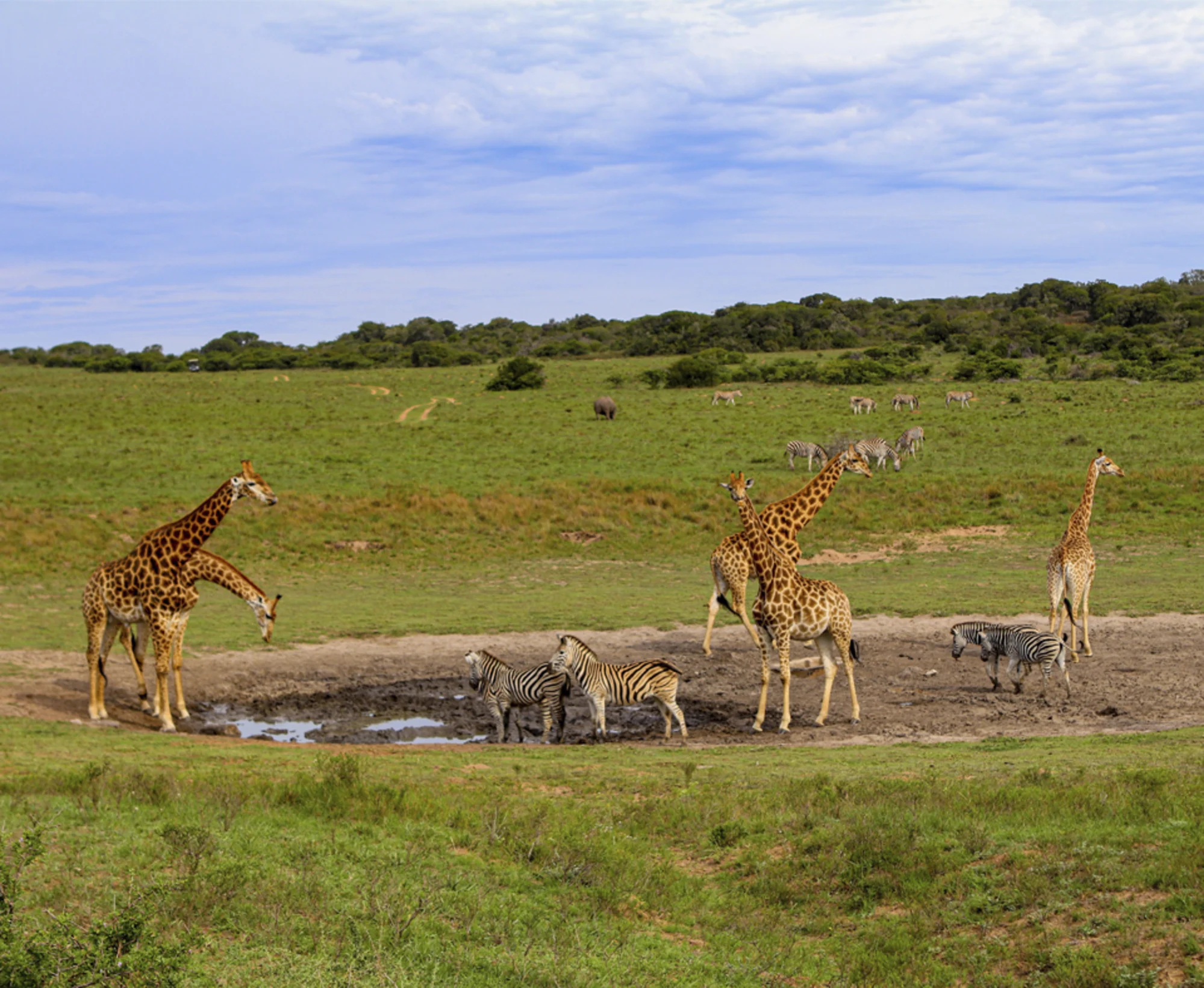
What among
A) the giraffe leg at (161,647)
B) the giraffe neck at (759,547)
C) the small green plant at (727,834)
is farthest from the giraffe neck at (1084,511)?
the giraffe leg at (161,647)

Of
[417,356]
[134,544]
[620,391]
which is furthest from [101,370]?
[134,544]

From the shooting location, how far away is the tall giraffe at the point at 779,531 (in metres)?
18.8

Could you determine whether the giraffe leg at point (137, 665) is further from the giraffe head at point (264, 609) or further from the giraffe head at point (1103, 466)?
the giraffe head at point (1103, 466)

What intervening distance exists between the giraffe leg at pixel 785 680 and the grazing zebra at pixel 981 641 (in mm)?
3240

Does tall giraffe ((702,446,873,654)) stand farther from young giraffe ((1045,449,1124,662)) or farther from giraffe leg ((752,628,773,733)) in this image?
giraffe leg ((752,628,773,733))

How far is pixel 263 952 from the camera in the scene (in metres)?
7.37

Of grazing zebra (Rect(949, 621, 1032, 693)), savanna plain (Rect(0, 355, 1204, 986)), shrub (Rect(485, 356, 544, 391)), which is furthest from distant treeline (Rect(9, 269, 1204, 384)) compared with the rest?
grazing zebra (Rect(949, 621, 1032, 693))

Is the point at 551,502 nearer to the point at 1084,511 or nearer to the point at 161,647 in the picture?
the point at 1084,511

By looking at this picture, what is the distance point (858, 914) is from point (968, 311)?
305ft

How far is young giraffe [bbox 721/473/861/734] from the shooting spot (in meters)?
14.9

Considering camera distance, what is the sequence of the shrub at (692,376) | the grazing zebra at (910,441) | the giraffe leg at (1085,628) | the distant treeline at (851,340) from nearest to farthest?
the giraffe leg at (1085,628) → the grazing zebra at (910,441) → the shrub at (692,376) → the distant treeline at (851,340)

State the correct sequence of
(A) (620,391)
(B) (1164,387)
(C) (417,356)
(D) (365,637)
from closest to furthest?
1. (D) (365,637)
2. (B) (1164,387)
3. (A) (620,391)
4. (C) (417,356)

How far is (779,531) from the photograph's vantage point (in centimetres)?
1897

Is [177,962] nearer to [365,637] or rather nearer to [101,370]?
[365,637]
